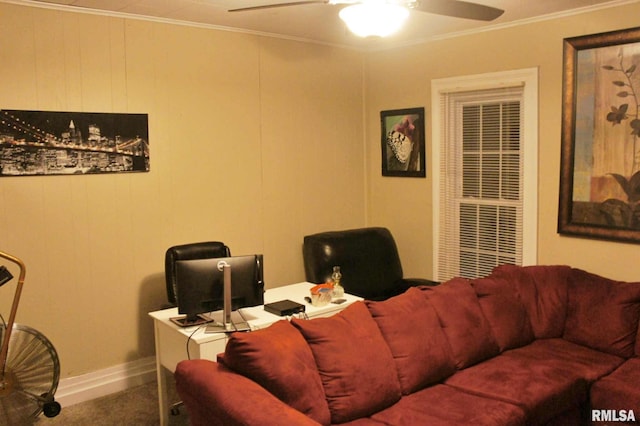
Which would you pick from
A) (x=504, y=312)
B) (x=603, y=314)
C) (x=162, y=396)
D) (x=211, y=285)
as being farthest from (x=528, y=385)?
(x=162, y=396)

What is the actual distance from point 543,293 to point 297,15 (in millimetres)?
2545

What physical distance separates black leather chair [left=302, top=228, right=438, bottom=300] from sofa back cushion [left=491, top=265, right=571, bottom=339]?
2.59 feet

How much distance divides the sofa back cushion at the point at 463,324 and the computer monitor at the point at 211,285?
1.04 m

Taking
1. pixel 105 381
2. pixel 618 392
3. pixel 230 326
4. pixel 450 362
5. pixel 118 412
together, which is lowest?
pixel 118 412

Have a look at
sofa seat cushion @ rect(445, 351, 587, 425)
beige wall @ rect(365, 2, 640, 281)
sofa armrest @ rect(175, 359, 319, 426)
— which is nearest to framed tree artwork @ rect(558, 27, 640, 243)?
beige wall @ rect(365, 2, 640, 281)

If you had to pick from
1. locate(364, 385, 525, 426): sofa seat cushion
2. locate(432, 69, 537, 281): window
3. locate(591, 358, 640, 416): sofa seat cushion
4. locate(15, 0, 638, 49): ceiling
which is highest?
locate(15, 0, 638, 49): ceiling

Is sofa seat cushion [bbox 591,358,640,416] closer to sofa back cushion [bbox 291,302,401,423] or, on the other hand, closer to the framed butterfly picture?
sofa back cushion [bbox 291,302,401,423]

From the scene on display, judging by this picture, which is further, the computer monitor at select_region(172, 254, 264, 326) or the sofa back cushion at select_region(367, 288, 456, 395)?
the computer monitor at select_region(172, 254, 264, 326)

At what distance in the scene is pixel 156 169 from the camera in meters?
4.19

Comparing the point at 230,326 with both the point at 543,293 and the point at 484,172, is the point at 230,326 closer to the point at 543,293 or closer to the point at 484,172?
the point at 543,293

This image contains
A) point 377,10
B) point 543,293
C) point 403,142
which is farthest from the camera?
point 403,142

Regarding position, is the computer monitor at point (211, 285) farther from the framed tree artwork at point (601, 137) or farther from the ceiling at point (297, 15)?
the framed tree artwork at point (601, 137)

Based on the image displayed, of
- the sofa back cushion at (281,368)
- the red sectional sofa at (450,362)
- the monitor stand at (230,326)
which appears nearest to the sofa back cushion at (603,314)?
the red sectional sofa at (450,362)

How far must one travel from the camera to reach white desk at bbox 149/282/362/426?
3043 mm
